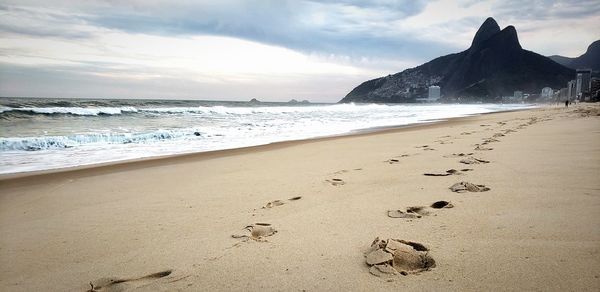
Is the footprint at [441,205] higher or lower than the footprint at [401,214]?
higher

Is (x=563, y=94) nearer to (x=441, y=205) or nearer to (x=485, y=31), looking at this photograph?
(x=485, y=31)

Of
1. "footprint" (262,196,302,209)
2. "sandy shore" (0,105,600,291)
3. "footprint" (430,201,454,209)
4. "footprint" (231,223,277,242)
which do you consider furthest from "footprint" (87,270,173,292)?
"footprint" (430,201,454,209)

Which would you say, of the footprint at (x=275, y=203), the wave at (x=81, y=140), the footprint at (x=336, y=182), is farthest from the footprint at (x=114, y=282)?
the wave at (x=81, y=140)

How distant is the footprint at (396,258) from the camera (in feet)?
5.29

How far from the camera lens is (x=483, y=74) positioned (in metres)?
120

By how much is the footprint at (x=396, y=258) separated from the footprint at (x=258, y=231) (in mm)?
724

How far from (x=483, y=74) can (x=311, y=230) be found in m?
138

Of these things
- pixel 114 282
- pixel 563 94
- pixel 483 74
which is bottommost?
pixel 114 282

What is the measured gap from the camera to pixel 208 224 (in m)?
2.51

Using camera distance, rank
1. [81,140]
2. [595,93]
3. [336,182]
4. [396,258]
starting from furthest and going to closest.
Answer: [595,93] < [81,140] < [336,182] < [396,258]

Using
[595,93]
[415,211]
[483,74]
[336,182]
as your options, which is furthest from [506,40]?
[415,211]

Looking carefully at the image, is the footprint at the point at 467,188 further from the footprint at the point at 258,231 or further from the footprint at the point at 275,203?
the footprint at the point at 258,231

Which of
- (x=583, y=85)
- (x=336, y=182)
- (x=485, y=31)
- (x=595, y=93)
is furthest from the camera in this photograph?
(x=485, y=31)

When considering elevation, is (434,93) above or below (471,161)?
above
